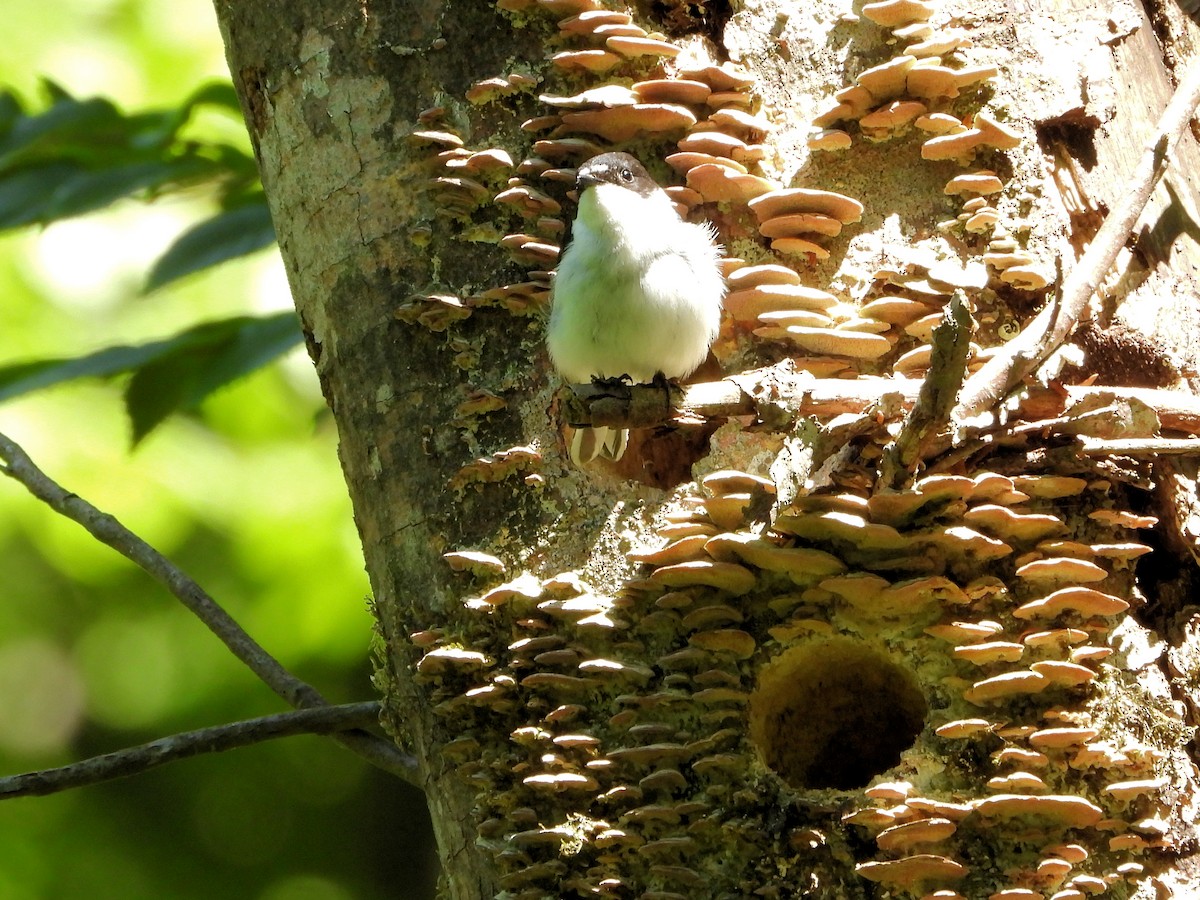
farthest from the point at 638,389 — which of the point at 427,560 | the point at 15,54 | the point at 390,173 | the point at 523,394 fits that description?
the point at 15,54

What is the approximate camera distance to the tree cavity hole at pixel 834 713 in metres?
2.70

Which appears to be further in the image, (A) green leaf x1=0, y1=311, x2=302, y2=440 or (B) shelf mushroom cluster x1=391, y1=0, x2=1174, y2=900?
(A) green leaf x1=0, y1=311, x2=302, y2=440

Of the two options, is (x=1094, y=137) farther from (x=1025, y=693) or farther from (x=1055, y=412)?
(x=1025, y=693)

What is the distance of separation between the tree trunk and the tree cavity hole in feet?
0.05

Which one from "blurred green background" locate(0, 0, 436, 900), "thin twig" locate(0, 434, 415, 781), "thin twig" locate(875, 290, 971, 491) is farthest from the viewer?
"blurred green background" locate(0, 0, 436, 900)

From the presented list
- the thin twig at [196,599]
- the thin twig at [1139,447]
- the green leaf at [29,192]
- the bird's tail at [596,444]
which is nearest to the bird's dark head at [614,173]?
the bird's tail at [596,444]

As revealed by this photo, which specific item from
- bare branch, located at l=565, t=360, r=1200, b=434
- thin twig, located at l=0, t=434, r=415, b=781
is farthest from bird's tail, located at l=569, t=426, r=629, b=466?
thin twig, located at l=0, t=434, r=415, b=781

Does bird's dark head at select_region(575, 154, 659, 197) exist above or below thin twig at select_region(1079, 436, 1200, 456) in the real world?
above

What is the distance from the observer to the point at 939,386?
2168 millimetres

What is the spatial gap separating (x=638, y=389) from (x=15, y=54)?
4057mm

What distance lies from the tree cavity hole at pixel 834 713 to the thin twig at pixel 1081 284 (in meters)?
0.57

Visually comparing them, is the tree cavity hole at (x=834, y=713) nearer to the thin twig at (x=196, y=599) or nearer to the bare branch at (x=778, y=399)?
the bare branch at (x=778, y=399)

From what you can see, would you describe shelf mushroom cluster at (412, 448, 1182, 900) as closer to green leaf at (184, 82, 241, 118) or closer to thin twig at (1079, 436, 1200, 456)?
thin twig at (1079, 436, 1200, 456)

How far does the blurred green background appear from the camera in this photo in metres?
5.16
